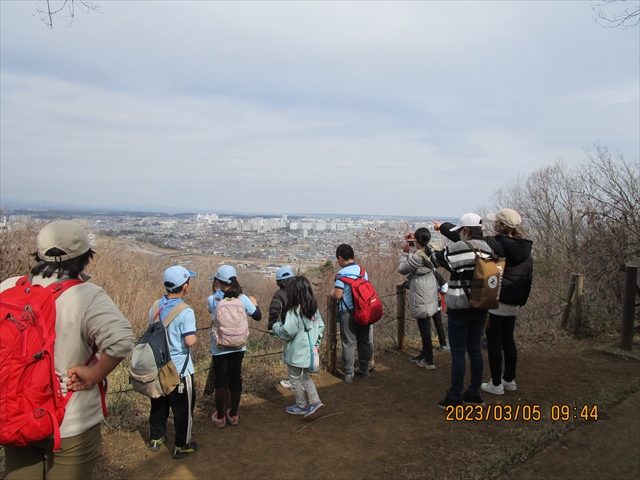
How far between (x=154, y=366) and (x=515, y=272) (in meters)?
3.63

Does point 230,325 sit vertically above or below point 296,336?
above

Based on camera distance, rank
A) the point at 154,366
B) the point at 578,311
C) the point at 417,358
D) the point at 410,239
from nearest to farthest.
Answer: the point at 154,366
the point at 410,239
the point at 417,358
the point at 578,311

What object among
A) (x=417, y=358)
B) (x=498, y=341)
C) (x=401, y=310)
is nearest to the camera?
(x=498, y=341)

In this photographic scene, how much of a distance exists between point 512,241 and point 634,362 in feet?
9.90

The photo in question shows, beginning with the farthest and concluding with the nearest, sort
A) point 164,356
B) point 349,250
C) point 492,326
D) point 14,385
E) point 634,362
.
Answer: point 634,362 < point 349,250 < point 492,326 < point 164,356 < point 14,385

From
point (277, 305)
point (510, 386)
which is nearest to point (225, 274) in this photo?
point (277, 305)

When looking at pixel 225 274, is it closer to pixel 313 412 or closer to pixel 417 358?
pixel 313 412

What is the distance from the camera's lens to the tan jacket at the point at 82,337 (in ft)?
6.74

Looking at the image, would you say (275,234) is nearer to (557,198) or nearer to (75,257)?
(557,198)

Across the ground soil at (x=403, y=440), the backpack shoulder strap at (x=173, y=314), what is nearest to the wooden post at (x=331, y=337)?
the ground soil at (x=403, y=440)

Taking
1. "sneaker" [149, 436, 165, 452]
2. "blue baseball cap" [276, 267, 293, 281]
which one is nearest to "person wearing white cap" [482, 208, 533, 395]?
"blue baseball cap" [276, 267, 293, 281]

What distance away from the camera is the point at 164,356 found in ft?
11.0

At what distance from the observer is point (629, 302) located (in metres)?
5.83

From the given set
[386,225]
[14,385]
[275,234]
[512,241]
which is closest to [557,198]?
[386,225]
